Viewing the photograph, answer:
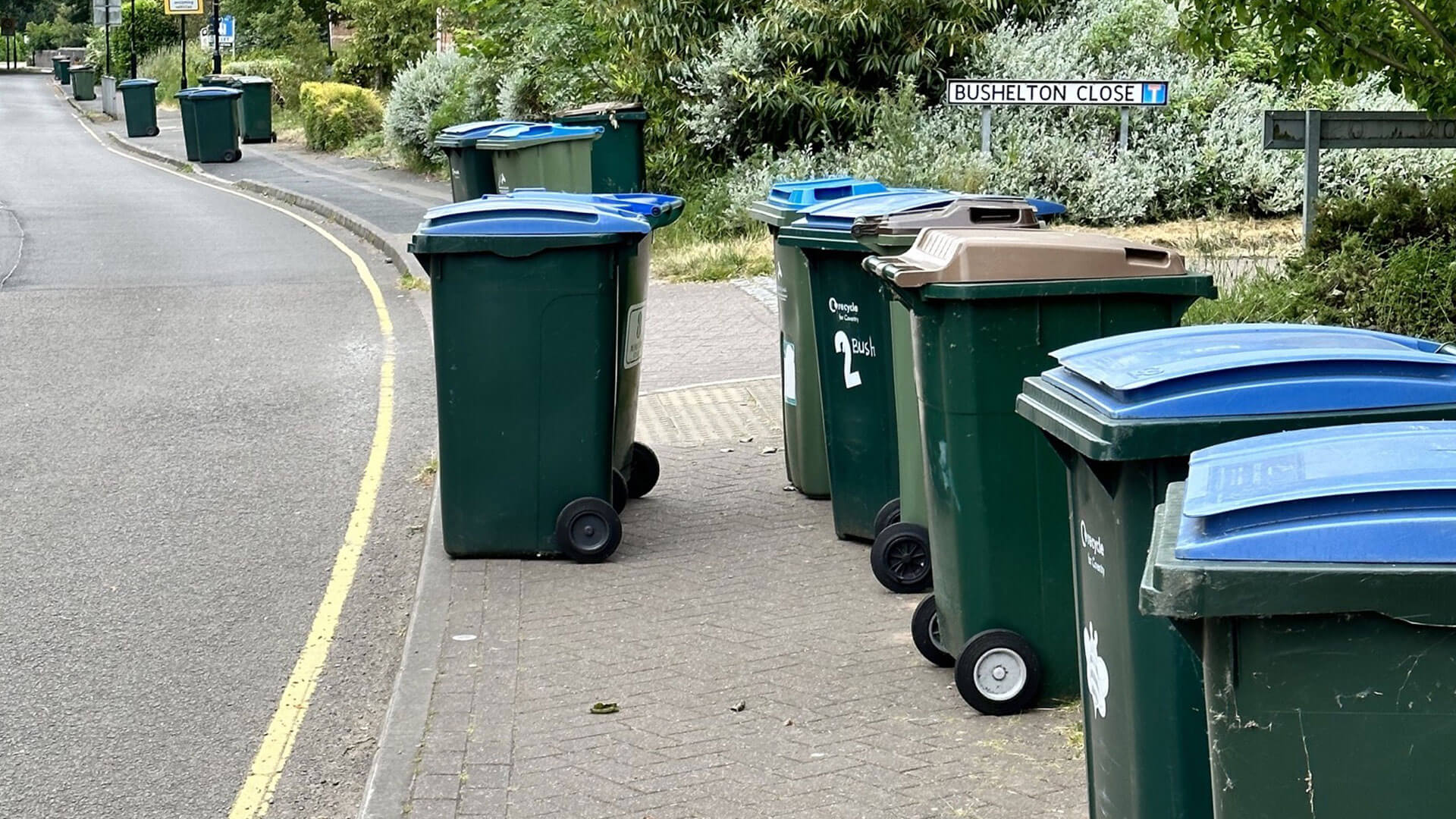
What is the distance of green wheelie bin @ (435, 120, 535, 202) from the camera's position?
15141 mm

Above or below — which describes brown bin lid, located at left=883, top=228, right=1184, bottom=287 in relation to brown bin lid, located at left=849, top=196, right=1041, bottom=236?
below

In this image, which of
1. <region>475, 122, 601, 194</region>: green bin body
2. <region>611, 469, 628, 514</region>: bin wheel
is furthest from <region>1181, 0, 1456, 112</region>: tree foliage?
<region>475, 122, 601, 194</region>: green bin body

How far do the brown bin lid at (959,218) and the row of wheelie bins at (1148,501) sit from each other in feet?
0.04

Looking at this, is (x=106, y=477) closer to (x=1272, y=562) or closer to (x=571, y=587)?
(x=571, y=587)

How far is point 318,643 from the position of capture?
6438 mm

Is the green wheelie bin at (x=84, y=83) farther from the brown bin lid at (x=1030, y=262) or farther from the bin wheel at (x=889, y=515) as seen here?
the brown bin lid at (x=1030, y=262)

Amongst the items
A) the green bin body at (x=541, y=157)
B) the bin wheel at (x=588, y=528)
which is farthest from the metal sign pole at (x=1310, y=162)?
the green bin body at (x=541, y=157)

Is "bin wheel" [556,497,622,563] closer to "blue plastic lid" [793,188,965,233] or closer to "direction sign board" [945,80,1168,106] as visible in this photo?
"blue plastic lid" [793,188,965,233]

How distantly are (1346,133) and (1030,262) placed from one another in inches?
242

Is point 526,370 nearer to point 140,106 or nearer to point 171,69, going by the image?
point 140,106

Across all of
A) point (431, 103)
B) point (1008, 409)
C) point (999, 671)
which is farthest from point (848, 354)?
point (431, 103)

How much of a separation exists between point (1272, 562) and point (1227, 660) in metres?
0.17

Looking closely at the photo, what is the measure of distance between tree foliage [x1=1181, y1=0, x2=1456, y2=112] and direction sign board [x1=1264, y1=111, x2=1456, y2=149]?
5.58ft

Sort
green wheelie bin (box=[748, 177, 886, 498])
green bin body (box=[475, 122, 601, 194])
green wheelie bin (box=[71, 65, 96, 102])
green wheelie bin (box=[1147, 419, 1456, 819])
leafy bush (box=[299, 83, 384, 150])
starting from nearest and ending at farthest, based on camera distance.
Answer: green wheelie bin (box=[1147, 419, 1456, 819]) < green wheelie bin (box=[748, 177, 886, 498]) < green bin body (box=[475, 122, 601, 194]) < leafy bush (box=[299, 83, 384, 150]) < green wheelie bin (box=[71, 65, 96, 102])
